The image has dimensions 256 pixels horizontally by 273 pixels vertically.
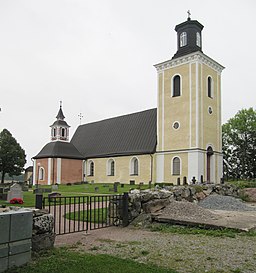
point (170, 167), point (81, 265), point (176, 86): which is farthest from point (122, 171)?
point (81, 265)

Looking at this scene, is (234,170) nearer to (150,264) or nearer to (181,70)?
(181,70)

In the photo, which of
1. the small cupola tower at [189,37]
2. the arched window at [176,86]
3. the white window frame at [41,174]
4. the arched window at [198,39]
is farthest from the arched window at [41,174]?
the arched window at [198,39]

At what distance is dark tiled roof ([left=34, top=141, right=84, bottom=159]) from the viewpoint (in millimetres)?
39594

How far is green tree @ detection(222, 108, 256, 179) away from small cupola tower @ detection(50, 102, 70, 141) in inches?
971

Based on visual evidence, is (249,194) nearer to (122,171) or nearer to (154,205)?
(154,205)

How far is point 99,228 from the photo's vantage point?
29.9 ft

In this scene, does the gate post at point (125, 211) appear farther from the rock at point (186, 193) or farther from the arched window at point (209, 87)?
the arched window at point (209, 87)

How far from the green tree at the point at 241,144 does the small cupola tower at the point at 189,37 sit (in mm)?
18599

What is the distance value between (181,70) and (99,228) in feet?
80.6

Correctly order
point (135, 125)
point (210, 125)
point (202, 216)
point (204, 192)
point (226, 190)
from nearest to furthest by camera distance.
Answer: point (202, 216) → point (204, 192) → point (226, 190) → point (210, 125) → point (135, 125)

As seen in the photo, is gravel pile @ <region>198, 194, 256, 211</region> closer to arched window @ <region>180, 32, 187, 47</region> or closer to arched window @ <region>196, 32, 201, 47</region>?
arched window @ <region>180, 32, 187, 47</region>

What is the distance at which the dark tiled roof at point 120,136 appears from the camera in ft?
112

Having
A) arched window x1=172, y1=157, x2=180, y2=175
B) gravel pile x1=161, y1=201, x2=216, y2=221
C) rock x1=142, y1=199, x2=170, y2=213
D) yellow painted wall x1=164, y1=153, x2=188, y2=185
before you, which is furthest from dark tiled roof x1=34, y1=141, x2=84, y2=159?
gravel pile x1=161, y1=201, x2=216, y2=221

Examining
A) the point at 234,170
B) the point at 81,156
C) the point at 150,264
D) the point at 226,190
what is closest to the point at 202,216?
the point at 150,264
